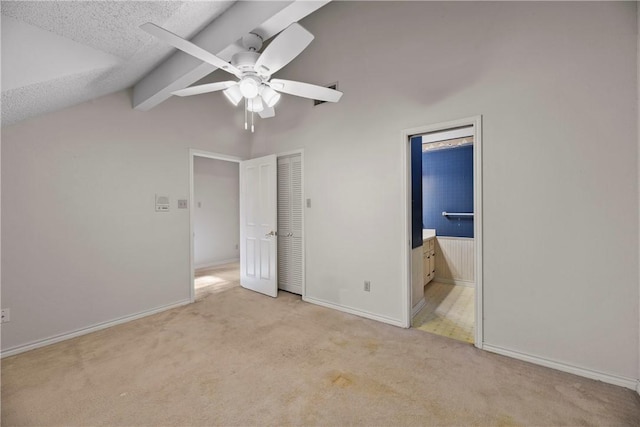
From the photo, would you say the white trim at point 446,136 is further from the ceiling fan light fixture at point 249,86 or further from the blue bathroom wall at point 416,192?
the ceiling fan light fixture at point 249,86

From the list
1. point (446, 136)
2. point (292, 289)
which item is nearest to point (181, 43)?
point (292, 289)

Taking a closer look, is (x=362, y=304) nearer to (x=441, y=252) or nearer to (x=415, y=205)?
(x=415, y=205)

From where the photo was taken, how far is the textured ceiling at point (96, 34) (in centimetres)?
152

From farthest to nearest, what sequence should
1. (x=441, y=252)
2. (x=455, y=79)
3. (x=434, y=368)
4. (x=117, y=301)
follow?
(x=441, y=252) < (x=117, y=301) < (x=455, y=79) < (x=434, y=368)

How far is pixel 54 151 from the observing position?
8.57ft

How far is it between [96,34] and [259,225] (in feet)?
8.92

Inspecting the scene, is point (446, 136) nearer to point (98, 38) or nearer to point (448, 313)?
point (448, 313)

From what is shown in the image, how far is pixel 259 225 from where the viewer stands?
407cm

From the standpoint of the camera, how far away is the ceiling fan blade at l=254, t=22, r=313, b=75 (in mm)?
1501

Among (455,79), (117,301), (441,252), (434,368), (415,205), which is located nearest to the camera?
(434,368)

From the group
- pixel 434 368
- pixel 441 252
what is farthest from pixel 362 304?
pixel 441 252

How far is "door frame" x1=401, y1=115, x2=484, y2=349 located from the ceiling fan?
3.59 feet

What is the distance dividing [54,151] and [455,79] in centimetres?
387

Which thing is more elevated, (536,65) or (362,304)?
(536,65)
